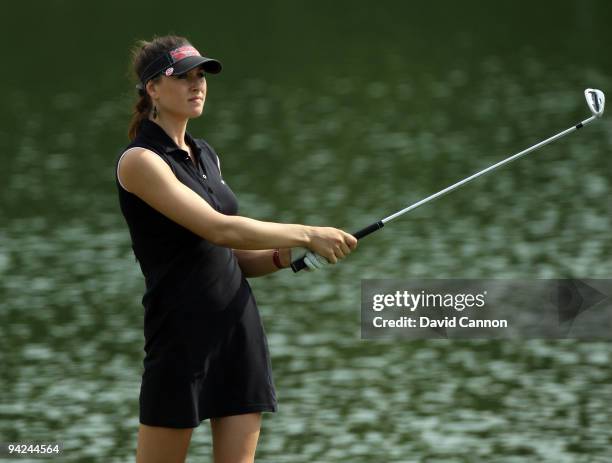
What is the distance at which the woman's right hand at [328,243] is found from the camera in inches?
132

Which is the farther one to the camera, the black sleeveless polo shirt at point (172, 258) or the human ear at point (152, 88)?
the human ear at point (152, 88)

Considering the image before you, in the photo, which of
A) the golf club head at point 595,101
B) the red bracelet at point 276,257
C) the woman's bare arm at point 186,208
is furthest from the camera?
the golf club head at point 595,101

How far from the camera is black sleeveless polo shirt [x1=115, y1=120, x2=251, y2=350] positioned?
3283mm

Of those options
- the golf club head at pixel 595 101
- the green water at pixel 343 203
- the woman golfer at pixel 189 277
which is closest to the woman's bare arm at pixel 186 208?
the woman golfer at pixel 189 277

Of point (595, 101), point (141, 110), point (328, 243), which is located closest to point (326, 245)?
point (328, 243)

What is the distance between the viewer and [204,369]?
131 inches

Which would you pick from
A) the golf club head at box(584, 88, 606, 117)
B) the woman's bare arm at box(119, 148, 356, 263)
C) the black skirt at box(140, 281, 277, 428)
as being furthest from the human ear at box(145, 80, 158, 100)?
the golf club head at box(584, 88, 606, 117)

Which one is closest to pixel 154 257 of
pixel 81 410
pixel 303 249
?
pixel 303 249

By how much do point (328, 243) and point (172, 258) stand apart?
1.27 ft

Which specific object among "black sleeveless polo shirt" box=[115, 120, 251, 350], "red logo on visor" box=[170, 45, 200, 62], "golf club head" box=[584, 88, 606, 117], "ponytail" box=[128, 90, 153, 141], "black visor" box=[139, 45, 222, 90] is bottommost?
"black sleeveless polo shirt" box=[115, 120, 251, 350]

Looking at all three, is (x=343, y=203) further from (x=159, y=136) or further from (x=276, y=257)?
Result: (x=159, y=136)

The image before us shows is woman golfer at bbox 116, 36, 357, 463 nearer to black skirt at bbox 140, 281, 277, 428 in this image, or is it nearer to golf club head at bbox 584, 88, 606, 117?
black skirt at bbox 140, 281, 277, 428

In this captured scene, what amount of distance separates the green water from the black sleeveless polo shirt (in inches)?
22.9

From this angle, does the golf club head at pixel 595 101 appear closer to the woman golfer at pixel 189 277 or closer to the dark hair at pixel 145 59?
the woman golfer at pixel 189 277
